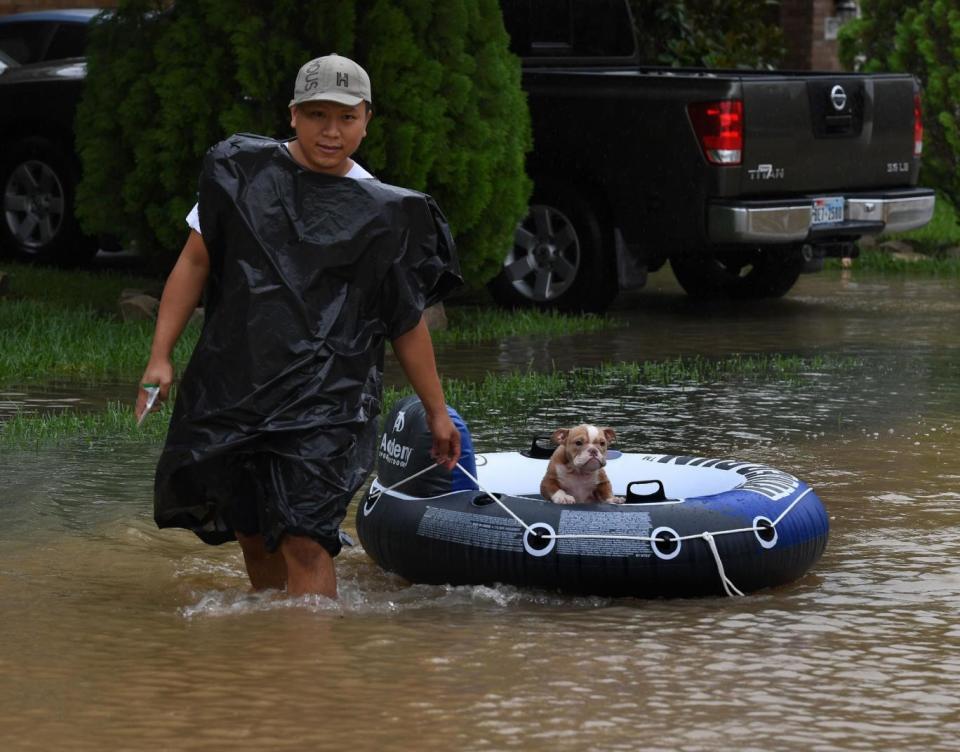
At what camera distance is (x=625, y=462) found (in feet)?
25.4

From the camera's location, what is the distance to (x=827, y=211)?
548 inches

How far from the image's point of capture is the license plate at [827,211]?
13.8 meters

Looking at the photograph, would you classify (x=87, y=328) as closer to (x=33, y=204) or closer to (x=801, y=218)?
(x=33, y=204)

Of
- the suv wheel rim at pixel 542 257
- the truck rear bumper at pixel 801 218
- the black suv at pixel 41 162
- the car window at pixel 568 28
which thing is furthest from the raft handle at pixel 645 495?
the black suv at pixel 41 162

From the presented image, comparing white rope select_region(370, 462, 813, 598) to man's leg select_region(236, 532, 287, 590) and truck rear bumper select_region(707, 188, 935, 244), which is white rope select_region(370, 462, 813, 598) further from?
truck rear bumper select_region(707, 188, 935, 244)

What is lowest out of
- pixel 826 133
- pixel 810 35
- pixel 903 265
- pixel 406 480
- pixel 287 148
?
pixel 903 265

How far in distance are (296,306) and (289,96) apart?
7.48m

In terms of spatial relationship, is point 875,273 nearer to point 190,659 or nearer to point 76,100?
point 76,100

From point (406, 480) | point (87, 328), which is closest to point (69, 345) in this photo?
point (87, 328)

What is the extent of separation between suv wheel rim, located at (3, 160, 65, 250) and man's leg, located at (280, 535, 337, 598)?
10375 millimetres

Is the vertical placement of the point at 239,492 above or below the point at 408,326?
below

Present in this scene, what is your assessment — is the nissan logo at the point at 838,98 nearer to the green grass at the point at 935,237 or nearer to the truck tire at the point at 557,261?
the truck tire at the point at 557,261

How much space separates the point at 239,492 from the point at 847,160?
8786mm

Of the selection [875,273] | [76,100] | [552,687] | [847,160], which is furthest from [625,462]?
[875,273]
